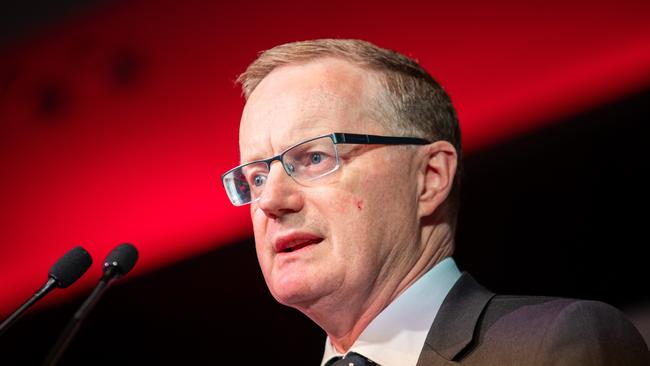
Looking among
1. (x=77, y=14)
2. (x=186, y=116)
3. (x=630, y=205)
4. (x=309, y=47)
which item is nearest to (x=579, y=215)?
(x=630, y=205)

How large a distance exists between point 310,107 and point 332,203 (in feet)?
0.79

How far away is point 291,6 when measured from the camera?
2.66 meters

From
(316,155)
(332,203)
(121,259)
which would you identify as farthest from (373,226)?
(121,259)

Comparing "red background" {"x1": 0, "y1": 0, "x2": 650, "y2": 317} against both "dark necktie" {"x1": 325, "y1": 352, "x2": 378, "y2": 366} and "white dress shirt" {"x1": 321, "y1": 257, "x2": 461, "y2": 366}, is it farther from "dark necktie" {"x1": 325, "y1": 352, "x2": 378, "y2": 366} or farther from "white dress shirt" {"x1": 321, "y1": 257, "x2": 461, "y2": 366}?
"dark necktie" {"x1": 325, "y1": 352, "x2": 378, "y2": 366}

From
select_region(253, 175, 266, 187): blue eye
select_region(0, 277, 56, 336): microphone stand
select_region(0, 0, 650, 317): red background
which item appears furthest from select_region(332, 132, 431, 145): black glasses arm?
select_region(0, 277, 56, 336): microphone stand

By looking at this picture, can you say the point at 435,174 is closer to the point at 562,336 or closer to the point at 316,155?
the point at 316,155

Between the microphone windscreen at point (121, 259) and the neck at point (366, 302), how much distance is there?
40 centimetres

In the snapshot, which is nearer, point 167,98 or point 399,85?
point 399,85

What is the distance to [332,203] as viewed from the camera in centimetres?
160

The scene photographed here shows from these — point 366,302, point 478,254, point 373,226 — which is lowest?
point 478,254

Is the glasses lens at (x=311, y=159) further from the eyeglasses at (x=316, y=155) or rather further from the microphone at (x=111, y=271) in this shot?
the microphone at (x=111, y=271)

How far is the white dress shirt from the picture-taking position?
5.26 feet

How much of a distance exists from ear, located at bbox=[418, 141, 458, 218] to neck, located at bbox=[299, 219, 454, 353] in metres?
0.06

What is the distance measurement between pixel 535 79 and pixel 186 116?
4.30ft
